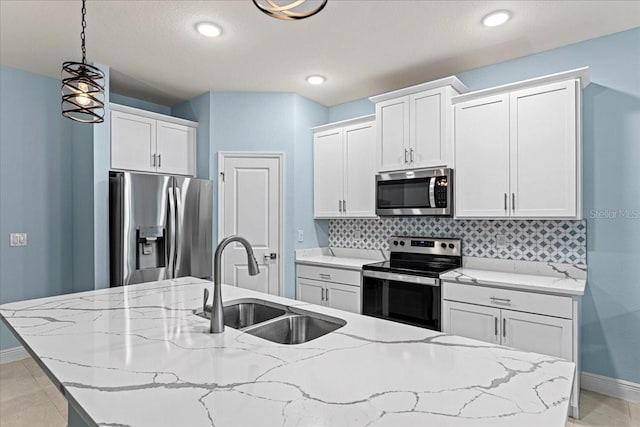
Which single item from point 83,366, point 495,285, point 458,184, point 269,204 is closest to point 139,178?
point 269,204

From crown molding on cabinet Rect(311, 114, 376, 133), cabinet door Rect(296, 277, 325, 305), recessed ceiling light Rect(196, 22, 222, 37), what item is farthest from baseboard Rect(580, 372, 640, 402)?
recessed ceiling light Rect(196, 22, 222, 37)

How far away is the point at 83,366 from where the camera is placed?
108 centimetres

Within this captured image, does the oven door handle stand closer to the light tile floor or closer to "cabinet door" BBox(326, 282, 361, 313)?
"cabinet door" BBox(326, 282, 361, 313)

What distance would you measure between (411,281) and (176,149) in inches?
107

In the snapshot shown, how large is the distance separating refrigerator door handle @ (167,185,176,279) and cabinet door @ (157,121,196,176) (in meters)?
0.51

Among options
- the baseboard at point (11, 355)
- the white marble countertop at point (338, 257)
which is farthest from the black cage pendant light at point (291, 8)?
the baseboard at point (11, 355)

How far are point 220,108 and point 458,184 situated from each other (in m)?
2.54

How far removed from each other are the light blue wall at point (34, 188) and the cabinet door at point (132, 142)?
651 mm

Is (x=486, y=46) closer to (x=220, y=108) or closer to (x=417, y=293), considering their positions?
(x=417, y=293)

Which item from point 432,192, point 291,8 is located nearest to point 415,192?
point 432,192

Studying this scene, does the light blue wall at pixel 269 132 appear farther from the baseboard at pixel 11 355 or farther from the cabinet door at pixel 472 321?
the baseboard at pixel 11 355

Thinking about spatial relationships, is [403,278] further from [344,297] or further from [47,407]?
[47,407]

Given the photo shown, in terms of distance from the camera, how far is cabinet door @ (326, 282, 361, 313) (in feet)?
11.1

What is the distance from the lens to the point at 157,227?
128 inches
